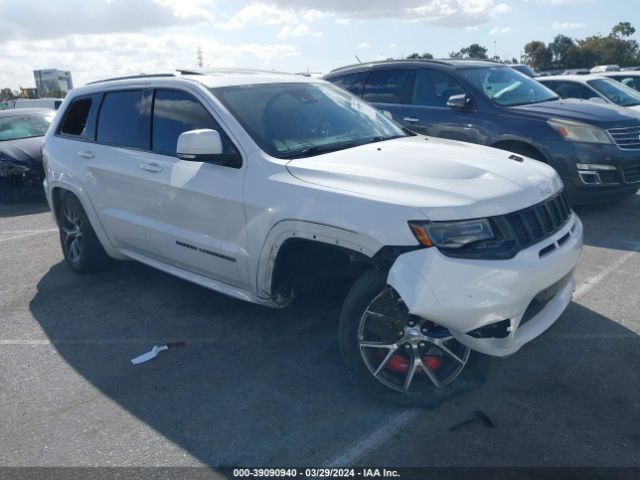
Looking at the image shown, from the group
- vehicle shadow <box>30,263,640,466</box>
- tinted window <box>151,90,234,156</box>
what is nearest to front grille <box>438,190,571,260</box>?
vehicle shadow <box>30,263,640,466</box>

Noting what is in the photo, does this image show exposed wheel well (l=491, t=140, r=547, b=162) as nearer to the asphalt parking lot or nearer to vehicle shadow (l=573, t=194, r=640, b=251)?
vehicle shadow (l=573, t=194, r=640, b=251)

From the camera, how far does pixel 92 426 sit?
3.61 metres

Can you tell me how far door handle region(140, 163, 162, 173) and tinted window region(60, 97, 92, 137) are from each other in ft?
4.16

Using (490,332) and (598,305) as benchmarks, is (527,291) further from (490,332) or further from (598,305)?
(598,305)

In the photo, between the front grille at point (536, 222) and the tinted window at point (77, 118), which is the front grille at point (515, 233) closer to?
the front grille at point (536, 222)

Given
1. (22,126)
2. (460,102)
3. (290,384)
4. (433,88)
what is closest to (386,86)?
(433,88)

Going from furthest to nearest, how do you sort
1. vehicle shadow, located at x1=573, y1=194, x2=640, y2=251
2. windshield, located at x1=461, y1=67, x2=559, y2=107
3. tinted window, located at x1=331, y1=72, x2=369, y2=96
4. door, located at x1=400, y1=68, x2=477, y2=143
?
tinted window, located at x1=331, y1=72, x2=369, y2=96, windshield, located at x1=461, y1=67, x2=559, y2=107, door, located at x1=400, y1=68, x2=477, y2=143, vehicle shadow, located at x1=573, y1=194, x2=640, y2=251

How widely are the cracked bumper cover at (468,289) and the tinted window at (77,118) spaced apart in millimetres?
3862

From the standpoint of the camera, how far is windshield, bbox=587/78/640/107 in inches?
420

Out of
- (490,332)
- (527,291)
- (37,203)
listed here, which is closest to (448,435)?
(490,332)

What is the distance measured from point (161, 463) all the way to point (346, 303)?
1295 millimetres

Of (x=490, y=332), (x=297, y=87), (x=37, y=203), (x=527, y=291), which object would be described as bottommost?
(x=37, y=203)

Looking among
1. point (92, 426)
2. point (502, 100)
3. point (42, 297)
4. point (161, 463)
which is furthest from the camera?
point (502, 100)

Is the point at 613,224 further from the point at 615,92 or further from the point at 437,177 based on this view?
the point at 615,92
